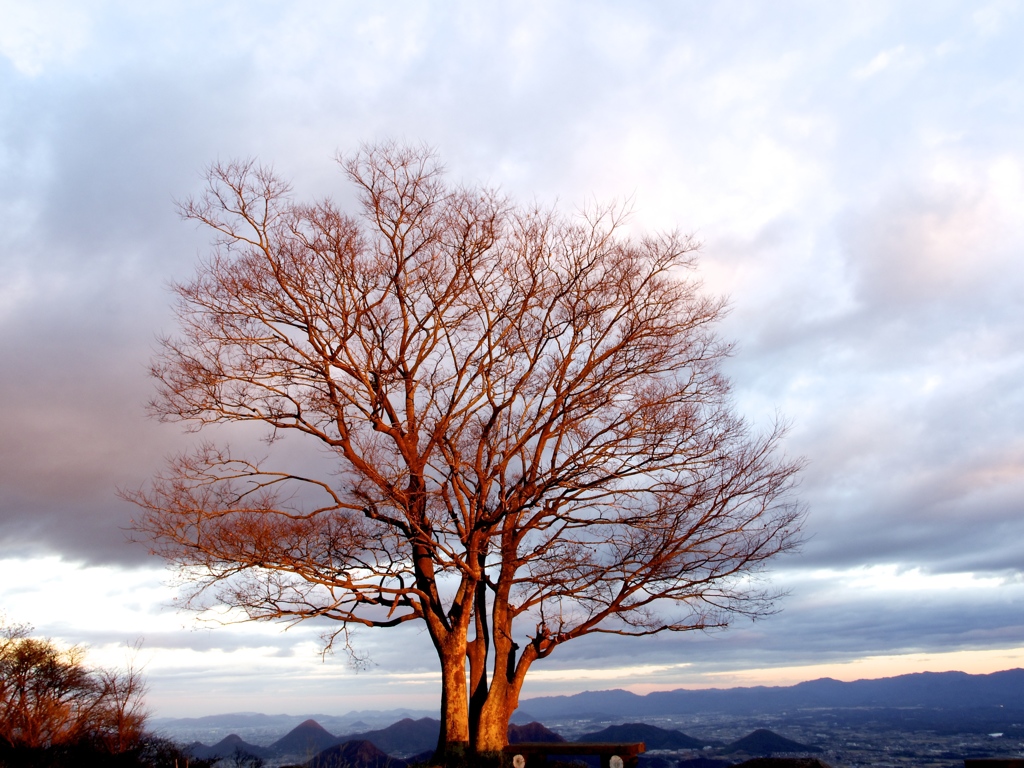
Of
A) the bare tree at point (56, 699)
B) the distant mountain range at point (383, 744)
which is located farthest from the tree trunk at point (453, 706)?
Result: the bare tree at point (56, 699)

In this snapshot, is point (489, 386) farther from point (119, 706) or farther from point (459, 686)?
point (119, 706)

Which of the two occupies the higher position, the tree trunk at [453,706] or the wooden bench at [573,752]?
the tree trunk at [453,706]

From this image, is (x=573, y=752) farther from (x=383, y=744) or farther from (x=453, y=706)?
(x=383, y=744)

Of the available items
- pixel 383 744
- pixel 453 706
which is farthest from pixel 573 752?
pixel 383 744

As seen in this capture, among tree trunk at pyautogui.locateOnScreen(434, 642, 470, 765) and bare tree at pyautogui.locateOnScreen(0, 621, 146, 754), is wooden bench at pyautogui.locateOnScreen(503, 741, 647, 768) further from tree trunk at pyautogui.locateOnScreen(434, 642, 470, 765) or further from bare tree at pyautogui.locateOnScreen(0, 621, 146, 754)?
bare tree at pyautogui.locateOnScreen(0, 621, 146, 754)

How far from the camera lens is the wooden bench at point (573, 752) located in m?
12.6

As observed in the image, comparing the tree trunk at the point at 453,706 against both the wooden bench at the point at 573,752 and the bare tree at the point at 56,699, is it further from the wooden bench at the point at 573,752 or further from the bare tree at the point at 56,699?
the bare tree at the point at 56,699

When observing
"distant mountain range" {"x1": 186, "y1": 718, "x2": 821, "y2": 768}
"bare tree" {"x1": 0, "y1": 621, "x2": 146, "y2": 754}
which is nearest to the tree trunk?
"distant mountain range" {"x1": 186, "y1": 718, "x2": 821, "y2": 768}


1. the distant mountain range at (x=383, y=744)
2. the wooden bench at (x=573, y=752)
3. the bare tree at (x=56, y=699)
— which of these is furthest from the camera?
the bare tree at (x=56, y=699)

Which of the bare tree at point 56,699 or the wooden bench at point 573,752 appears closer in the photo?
the wooden bench at point 573,752

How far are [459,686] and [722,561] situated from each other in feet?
16.6

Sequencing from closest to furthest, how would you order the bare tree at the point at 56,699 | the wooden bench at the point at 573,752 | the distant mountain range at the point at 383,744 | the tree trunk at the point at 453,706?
1. the wooden bench at the point at 573,752
2. the tree trunk at the point at 453,706
3. the distant mountain range at the point at 383,744
4. the bare tree at the point at 56,699

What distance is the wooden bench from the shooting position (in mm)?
12570

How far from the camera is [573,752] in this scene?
1287 centimetres
